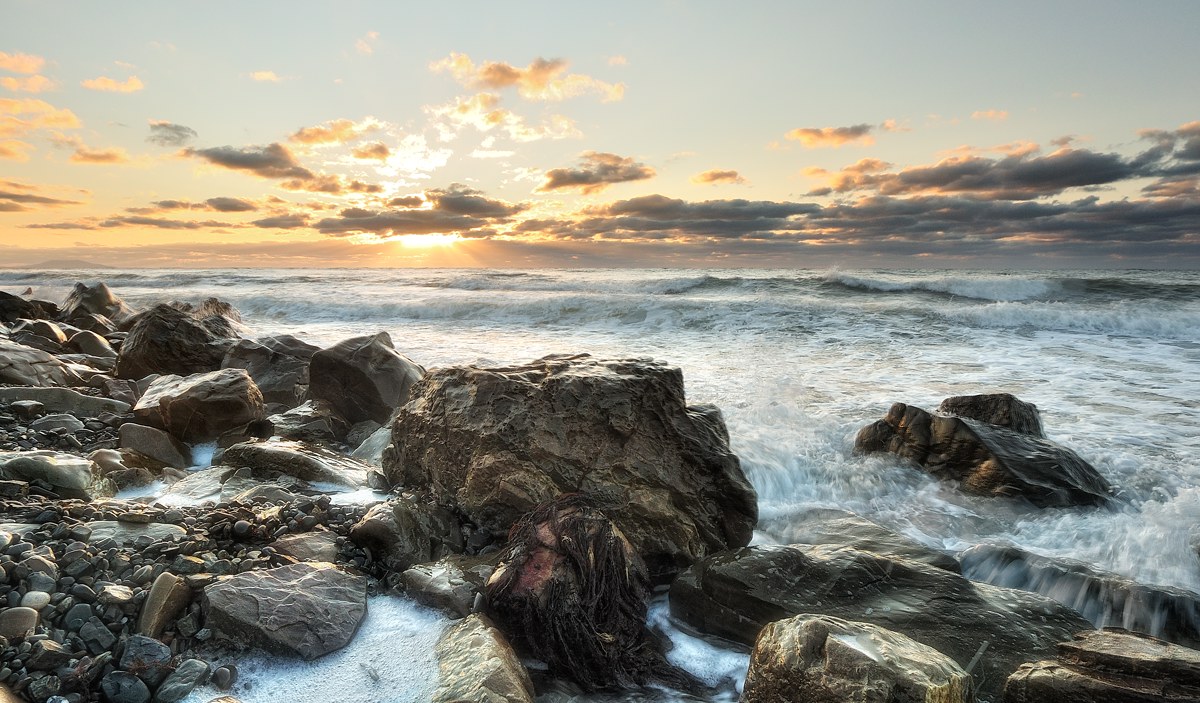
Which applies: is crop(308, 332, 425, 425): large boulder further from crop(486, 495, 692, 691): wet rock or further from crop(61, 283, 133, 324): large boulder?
crop(61, 283, 133, 324): large boulder

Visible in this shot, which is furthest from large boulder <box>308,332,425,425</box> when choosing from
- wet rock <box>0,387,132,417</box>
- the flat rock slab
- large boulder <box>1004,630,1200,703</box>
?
large boulder <box>1004,630,1200,703</box>

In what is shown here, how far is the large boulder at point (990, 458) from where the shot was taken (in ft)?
15.9

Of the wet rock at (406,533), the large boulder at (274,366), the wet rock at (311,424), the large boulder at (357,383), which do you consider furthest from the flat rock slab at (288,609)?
the large boulder at (274,366)

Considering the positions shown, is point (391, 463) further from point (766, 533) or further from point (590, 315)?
point (590, 315)

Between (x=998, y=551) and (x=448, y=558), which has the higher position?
(x=448, y=558)

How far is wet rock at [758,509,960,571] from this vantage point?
12.3ft

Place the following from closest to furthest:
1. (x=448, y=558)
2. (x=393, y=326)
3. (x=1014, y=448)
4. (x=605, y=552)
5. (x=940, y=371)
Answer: (x=605, y=552)
(x=448, y=558)
(x=1014, y=448)
(x=940, y=371)
(x=393, y=326)

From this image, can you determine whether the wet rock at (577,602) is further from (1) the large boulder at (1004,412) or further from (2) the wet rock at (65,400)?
(2) the wet rock at (65,400)

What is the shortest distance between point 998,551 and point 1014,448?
65.8 inches

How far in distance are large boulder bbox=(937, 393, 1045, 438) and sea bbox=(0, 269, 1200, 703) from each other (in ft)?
1.65

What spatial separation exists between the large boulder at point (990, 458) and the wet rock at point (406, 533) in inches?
161

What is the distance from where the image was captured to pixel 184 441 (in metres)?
5.38

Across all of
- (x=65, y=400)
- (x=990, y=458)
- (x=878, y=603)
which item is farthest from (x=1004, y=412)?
(x=65, y=400)

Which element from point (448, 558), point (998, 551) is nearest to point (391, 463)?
point (448, 558)
